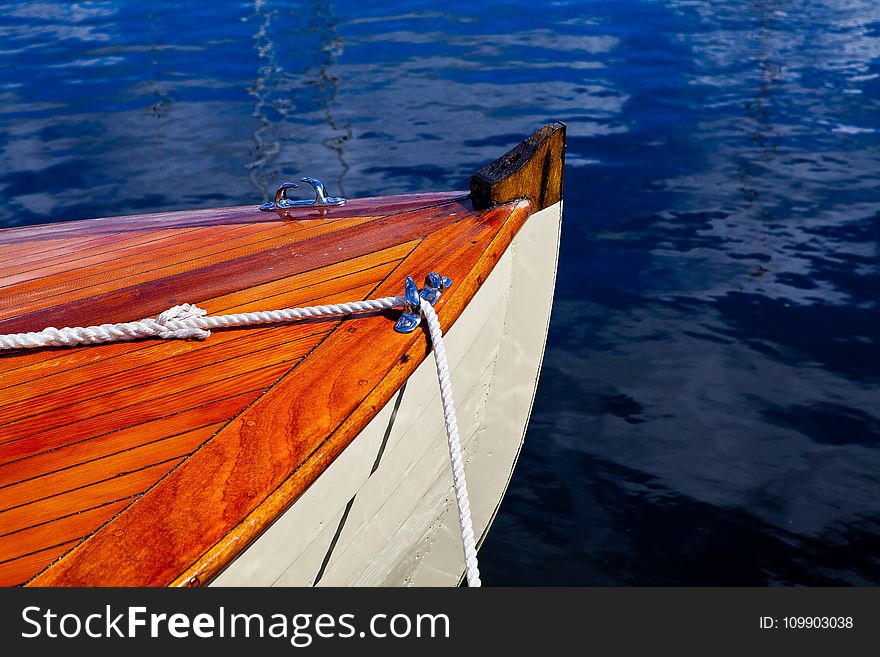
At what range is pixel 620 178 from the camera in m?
6.84

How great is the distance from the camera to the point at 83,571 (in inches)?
64.2

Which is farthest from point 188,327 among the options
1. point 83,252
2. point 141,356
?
point 83,252

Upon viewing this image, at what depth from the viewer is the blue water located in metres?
3.67

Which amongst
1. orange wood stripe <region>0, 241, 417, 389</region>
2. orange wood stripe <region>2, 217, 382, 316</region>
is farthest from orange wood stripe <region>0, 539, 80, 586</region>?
orange wood stripe <region>2, 217, 382, 316</region>

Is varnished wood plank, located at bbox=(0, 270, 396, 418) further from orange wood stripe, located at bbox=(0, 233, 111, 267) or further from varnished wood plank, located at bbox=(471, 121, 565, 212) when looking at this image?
orange wood stripe, located at bbox=(0, 233, 111, 267)

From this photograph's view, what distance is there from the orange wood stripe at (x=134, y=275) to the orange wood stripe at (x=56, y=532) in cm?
104

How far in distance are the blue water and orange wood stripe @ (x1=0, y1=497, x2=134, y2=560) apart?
2039 millimetres

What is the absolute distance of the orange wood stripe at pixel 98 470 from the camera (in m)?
1.82

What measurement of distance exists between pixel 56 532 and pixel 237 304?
921 mm

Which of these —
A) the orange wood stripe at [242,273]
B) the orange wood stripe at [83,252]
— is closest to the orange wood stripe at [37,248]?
the orange wood stripe at [83,252]

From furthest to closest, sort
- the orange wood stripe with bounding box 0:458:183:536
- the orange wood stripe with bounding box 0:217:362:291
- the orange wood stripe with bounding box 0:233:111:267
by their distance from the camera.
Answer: the orange wood stripe with bounding box 0:233:111:267, the orange wood stripe with bounding box 0:217:362:291, the orange wood stripe with bounding box 0:458:183:536

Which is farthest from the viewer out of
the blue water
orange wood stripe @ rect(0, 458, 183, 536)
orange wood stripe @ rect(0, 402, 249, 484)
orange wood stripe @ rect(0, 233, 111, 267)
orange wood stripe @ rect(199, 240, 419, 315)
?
the blue water

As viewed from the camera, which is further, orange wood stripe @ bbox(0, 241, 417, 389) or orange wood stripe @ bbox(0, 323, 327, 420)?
orange wood stripe @ bbox(0, 241, 417, 389)

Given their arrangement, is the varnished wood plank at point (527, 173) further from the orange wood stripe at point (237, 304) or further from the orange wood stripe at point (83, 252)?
the orange wood stripe at point (83, 252)
